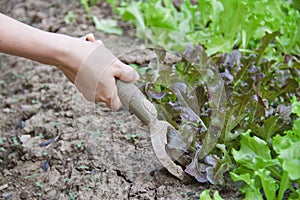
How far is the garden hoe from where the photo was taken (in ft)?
6.68

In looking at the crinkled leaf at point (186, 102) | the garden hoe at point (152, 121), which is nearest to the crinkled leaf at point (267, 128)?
the crinkled leaf at point (186, 102)

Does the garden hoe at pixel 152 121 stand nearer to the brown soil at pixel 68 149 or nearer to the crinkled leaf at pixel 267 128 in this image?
the brown soil at pixel 68 149

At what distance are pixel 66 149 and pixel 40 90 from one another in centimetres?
57

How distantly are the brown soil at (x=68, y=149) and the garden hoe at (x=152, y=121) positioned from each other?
0.05m

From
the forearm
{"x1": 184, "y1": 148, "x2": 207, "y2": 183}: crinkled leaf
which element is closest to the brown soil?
{"x1": 184, "y1": 148, "x2": 207, "y2": 183}: crinkled leaf

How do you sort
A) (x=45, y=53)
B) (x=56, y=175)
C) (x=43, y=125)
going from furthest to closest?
1. (x=43, y=125)
2. (x=56, y=175)
3. (x=45, y=53)

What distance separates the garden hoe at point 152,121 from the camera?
6.68ft

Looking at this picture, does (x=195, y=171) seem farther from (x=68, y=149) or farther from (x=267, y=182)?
(x=68, y=149)

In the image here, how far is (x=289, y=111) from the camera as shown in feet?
7.08

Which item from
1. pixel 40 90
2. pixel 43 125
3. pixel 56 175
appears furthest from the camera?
pixel 40 90

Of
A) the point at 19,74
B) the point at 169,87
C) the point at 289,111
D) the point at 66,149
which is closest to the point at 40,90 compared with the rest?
the point at 19,74

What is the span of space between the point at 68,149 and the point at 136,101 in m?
0.45

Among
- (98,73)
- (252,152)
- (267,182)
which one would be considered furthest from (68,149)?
(267,182)

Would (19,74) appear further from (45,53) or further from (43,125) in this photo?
(45,53)
